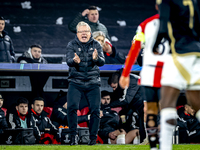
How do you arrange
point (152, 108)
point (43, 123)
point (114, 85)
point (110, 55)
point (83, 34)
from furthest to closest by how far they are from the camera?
point (110, 55), point (114, 85), point (43, 123), point (83, 34), point (152, 108)

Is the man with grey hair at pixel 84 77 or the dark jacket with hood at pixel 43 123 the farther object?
the dark jacket with hood at pixel 43 123

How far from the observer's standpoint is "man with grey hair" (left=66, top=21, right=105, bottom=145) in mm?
5836

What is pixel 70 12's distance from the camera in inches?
475

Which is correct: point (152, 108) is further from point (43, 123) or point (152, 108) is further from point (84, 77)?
point (43, 123)

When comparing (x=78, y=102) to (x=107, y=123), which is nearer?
(x=78, y=102)

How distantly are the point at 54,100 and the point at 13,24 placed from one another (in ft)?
16.3

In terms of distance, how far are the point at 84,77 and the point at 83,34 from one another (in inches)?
28.6

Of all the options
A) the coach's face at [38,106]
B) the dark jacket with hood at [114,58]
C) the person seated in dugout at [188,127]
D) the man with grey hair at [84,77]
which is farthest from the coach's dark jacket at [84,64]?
the person seated in dugout at [188,127]

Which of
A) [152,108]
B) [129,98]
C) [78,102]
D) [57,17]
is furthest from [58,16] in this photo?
[152,108]

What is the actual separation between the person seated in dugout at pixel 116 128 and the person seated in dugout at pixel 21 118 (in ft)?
4.13

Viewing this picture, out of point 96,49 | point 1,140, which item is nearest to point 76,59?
point 96,49

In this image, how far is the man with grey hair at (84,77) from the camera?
230 inches

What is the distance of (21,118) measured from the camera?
690 centimetres

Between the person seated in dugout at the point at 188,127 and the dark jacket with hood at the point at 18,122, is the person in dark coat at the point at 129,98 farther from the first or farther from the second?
the dark jacket with hood at the point at 18,122
